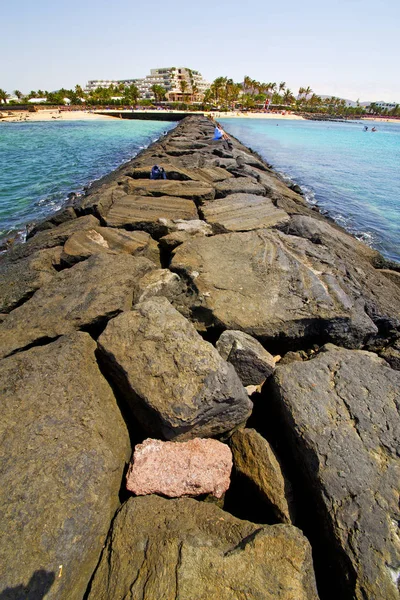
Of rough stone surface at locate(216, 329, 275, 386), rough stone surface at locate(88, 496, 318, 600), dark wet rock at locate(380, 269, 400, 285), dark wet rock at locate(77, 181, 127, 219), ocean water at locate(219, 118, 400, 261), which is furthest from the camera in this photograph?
ocean water at locate(219, 118, 400, 261)

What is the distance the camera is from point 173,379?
1817mm

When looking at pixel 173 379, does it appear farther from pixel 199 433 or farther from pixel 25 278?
pixel 25 278

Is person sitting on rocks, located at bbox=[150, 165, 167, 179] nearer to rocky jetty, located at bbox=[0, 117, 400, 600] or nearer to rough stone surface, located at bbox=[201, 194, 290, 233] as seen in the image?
rough stone surface, located at bbox=[201, 194, 290, 233]

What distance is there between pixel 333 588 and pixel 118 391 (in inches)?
58.4

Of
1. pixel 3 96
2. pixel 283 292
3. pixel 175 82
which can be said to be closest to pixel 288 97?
pixel 175 82

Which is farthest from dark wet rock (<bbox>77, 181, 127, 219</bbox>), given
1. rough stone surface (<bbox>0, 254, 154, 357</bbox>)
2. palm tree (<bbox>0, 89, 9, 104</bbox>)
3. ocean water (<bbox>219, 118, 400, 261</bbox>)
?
palm tree (<bbox>0, 89, 9, 104</bbox>)

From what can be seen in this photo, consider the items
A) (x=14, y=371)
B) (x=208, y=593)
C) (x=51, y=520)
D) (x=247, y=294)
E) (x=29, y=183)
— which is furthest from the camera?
(x=29, y=183)

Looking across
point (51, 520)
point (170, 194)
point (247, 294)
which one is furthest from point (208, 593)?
point (170, 194)

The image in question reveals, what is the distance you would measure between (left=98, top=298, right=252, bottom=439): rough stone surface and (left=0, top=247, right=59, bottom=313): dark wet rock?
1.40 m

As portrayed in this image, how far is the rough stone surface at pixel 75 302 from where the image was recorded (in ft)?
7.58

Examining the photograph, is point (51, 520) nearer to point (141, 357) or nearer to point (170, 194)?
point (141, 357)

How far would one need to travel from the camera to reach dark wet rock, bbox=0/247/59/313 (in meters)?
2.93

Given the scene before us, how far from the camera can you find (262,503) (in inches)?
63.8

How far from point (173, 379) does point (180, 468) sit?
0.47 metres
